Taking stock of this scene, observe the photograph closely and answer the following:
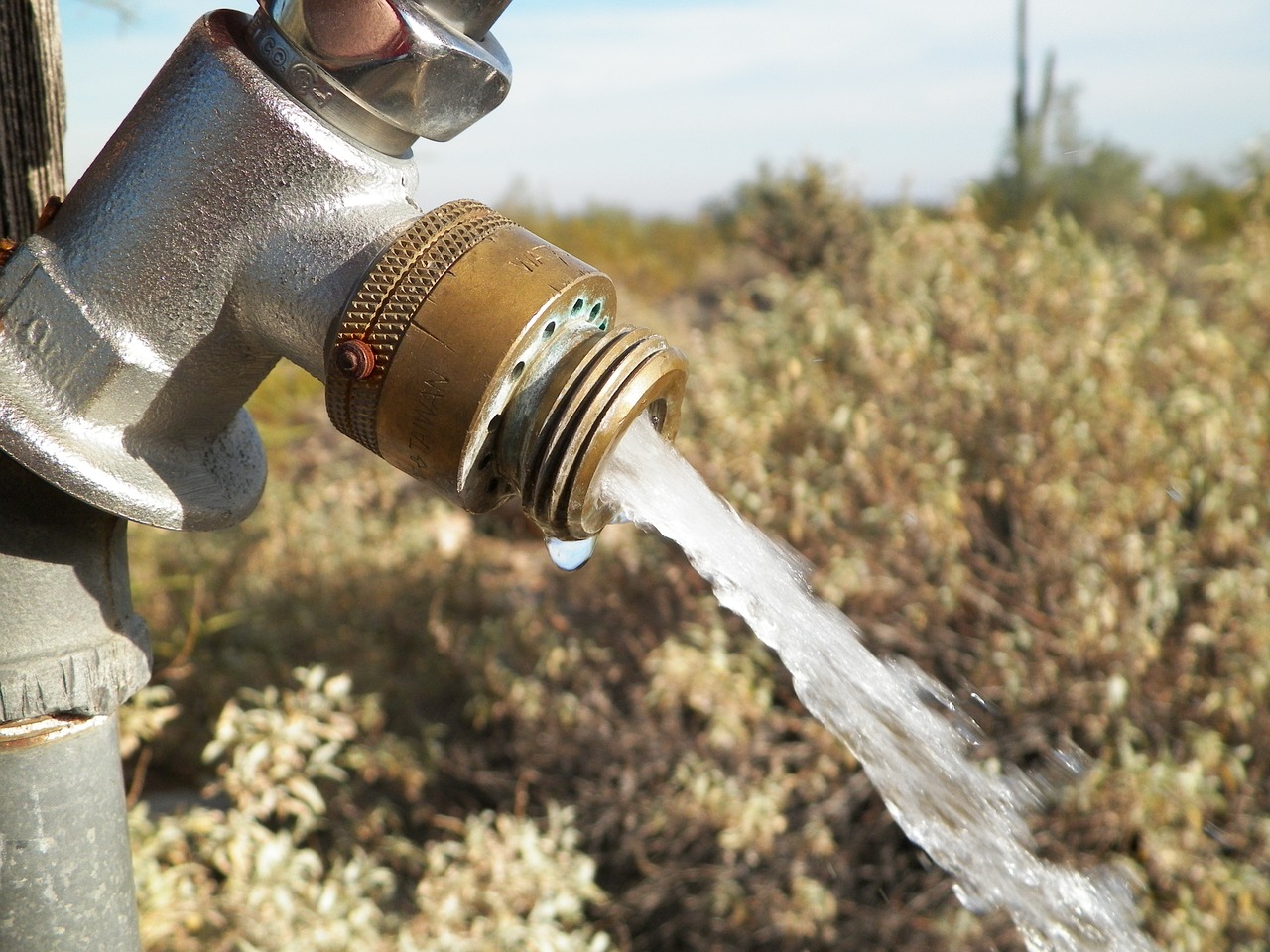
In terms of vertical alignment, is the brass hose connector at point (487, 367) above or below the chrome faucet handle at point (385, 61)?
below

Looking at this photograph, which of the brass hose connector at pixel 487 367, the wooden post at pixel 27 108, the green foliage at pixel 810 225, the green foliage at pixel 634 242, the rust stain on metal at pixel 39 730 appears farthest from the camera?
the green foliage at pixel 634 242

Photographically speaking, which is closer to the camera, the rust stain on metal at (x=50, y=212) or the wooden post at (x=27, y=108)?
the rust stain on metal at (x=50, y=212)

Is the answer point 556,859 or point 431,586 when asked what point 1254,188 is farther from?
point 556,859

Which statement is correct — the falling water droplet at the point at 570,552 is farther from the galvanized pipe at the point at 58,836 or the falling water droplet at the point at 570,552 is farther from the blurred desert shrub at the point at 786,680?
the blurred desert shrub at the point at 786,680

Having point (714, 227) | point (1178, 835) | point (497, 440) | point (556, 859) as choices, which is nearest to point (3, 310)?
point (497, 440)

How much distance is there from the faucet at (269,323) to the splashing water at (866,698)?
65mm

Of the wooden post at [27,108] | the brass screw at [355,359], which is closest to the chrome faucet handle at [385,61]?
the brass screw at [355,359]

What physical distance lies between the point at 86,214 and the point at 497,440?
1.13 feet

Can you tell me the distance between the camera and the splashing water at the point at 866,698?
0.94m

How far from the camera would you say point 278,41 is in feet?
2.76

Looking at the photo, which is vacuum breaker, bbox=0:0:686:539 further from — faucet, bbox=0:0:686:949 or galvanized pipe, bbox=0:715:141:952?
galvanized pipe, bbox=0:715:141:952

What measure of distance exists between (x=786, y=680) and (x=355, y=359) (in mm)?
2261

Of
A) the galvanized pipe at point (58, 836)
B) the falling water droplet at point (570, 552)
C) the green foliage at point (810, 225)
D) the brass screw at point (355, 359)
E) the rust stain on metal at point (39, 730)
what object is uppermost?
the brass screw at point (355, 359)

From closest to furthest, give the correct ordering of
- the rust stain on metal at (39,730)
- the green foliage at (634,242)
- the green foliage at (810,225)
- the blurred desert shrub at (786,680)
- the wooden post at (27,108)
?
the rust stain on metal at (39,730)
the wooden post at (27,108)
the blurred desert shrub at (786,680)
the green foliage at (810,225)
the green foliage at (634,242)
